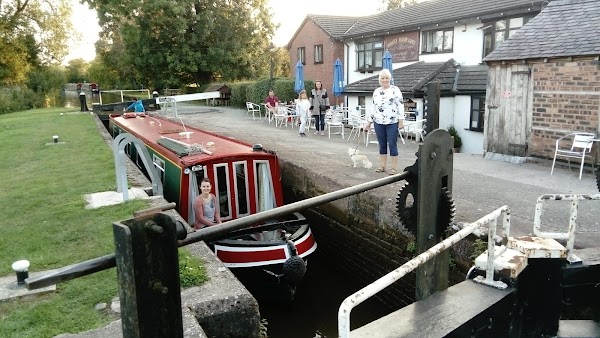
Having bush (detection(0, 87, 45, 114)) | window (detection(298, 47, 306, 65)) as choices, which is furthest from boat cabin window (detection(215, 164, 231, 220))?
bush (detection(0, 87, 45, 114))

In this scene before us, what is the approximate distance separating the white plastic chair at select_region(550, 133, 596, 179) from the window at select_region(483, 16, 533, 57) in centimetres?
659

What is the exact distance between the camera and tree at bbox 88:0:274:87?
31.3 m

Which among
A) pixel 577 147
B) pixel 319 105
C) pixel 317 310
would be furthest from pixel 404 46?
pixel 317 310

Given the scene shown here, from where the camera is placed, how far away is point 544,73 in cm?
982

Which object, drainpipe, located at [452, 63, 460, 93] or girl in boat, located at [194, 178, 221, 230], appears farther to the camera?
drainpipe, located at [452, 63, 460, 93]

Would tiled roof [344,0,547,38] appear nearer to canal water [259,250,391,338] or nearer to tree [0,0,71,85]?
canal water [259,250,391,338]

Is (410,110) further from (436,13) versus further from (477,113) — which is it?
(436,13)

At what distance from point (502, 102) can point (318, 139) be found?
579 centimetres

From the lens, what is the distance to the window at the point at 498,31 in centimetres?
1502

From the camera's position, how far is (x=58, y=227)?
5699mm

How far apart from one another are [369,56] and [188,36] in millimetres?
16184

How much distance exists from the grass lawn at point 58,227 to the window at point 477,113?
1084 cm

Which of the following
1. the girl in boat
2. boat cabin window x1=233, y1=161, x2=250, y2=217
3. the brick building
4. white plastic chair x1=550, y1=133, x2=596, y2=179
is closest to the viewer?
the girl in boat

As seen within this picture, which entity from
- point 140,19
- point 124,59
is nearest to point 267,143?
point 140,19
